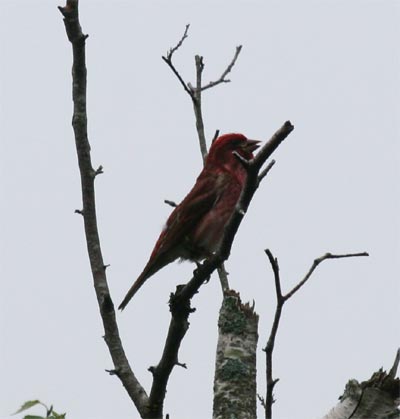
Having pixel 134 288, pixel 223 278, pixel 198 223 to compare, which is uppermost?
pixel 198 223

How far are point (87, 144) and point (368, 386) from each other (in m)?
2.40

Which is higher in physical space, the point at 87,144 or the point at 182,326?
the point at 87,144

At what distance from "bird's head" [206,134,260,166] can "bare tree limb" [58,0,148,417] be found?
2.65m

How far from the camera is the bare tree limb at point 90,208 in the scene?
5785 millimetres

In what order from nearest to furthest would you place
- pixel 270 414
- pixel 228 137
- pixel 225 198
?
pixel 270 414
pixel 225 198
pixel 228 137

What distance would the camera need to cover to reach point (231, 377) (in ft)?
17.5

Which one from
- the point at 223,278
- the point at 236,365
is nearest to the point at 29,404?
the point at 236,365

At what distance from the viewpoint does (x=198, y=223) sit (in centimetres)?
786

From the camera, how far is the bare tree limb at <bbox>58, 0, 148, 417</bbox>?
228 inches

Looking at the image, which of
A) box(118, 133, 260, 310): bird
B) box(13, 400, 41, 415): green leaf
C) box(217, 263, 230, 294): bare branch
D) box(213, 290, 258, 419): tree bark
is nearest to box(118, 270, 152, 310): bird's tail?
box(118, 133, 260, 310): bird

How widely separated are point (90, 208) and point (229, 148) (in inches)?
116

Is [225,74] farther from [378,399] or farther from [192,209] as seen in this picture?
[378,399]

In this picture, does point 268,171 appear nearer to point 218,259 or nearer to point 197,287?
point 218,259

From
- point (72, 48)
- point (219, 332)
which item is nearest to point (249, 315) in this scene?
point (219, 332)
